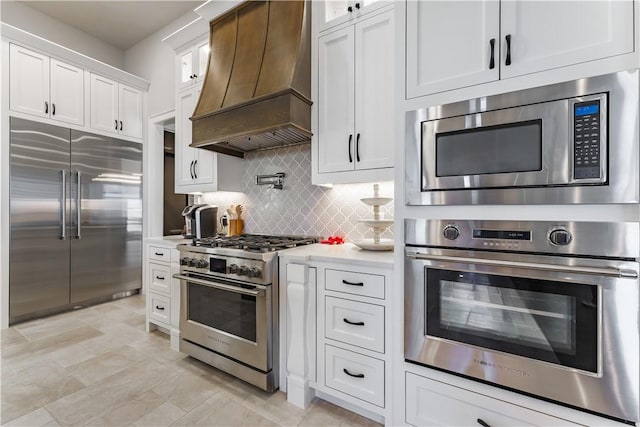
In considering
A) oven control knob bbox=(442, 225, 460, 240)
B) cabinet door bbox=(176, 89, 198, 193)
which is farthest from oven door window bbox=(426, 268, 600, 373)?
cabinet door bbox=(176, 89, 198, 193)

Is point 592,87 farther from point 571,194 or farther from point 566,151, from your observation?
point 571,194

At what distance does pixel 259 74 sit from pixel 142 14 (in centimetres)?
277

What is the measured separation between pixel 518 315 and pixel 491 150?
0.71 m

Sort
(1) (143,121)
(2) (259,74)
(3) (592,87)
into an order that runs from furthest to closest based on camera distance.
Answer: (1) (143,121)
(2) (259,74)
(3) (592,87)

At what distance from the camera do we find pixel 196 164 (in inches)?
117

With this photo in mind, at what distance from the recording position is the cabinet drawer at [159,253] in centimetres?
270

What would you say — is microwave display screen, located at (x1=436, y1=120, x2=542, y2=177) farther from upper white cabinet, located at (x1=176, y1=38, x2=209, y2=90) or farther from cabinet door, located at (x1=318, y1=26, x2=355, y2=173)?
upper white cabinet, located at (x1=176, y1=38, x2=209, y2=90)

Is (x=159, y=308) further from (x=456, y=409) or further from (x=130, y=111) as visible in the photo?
(x=130, y=111)

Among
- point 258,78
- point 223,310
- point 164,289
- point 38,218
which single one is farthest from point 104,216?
point 258,78

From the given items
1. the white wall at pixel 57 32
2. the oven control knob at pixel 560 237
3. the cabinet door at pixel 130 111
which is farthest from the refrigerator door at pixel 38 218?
the oven control knob at pixel 560 237

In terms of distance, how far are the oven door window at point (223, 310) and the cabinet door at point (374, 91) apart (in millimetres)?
1201

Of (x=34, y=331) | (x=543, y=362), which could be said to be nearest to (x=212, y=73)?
(x=543, y=362)

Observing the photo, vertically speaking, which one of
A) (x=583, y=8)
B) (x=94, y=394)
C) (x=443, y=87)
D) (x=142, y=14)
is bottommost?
(x=94, y=394)

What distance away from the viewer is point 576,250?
3.61ft
